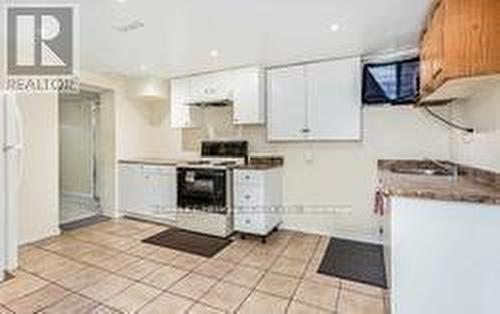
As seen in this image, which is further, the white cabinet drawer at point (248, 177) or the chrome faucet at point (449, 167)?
the white cabinet drawer at point (248, 177)

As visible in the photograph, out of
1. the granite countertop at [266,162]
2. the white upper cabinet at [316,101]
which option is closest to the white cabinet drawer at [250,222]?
the granite countertop at [266,162]

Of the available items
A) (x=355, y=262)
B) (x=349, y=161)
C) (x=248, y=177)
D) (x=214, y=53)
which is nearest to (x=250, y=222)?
(x=248, y=177)

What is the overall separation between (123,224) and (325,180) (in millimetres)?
2902

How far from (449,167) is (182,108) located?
134 inches

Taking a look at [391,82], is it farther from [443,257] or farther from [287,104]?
[443,257]

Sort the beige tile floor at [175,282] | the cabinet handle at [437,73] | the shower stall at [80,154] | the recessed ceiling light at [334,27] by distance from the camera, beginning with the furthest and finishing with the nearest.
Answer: the shower stall at [80,154] < the recessed ceiling light at [334,27] < the beige tile floor at [175,282] < the cabinet handle at [437,73]

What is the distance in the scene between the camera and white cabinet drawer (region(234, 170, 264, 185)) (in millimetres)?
3506

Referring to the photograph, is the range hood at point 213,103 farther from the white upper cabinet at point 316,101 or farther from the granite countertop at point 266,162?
the granite countertop at point 266,162

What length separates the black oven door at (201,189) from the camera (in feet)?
12.1

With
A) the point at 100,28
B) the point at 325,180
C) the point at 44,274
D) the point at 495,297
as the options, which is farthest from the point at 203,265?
the point at 100,28

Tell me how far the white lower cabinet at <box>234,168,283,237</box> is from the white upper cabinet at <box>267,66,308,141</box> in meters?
0.52

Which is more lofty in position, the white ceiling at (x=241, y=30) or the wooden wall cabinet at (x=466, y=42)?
the white ceiling at (x=241, y=30)

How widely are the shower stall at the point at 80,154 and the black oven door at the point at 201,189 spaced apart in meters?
1.79

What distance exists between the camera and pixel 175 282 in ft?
8.36
